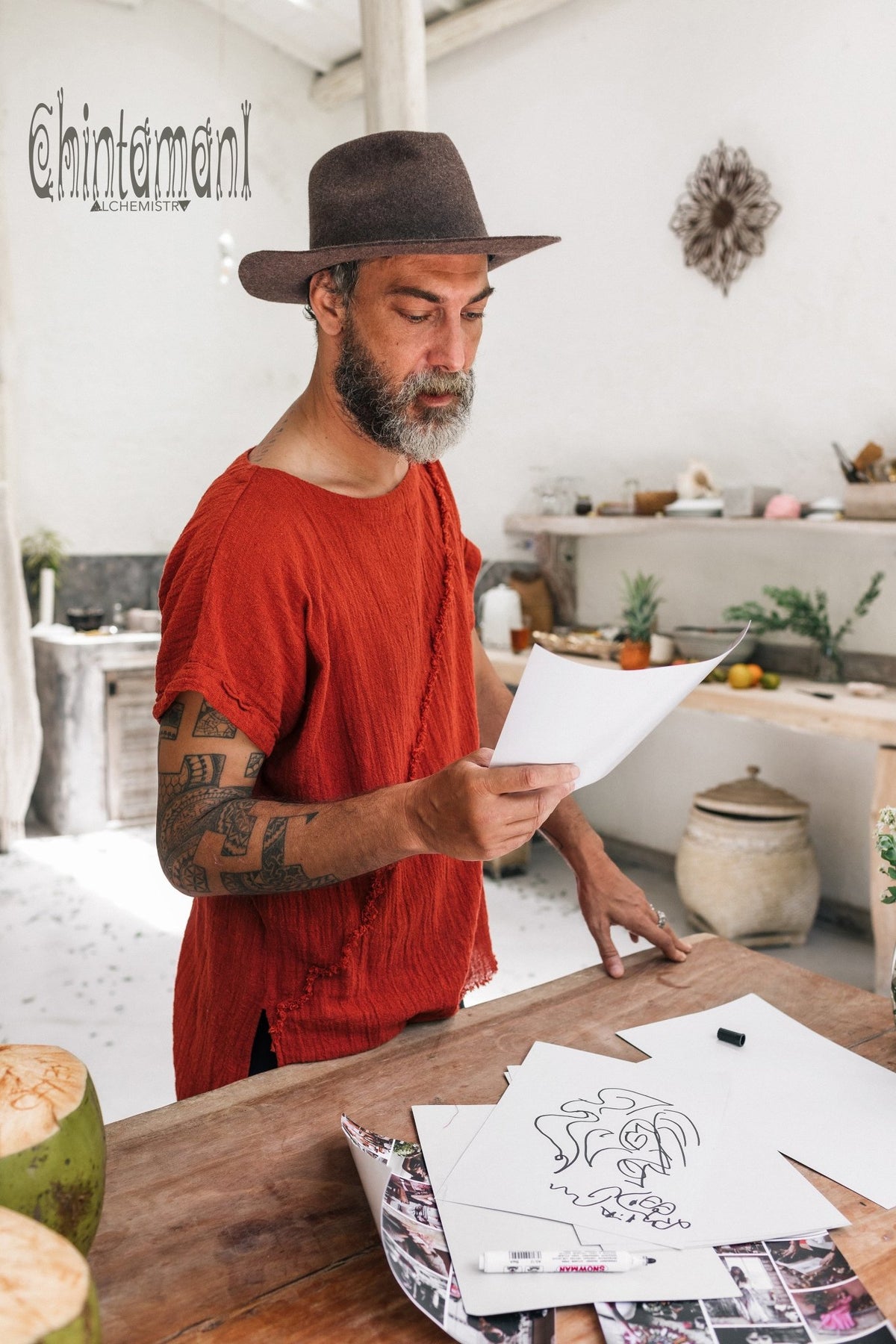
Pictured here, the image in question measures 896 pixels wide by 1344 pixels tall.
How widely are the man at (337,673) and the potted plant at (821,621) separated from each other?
2.73 meters

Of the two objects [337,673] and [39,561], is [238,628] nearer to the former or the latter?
[337,673]

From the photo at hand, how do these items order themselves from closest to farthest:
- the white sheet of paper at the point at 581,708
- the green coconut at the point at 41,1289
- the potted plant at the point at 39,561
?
the green coconut at the point at 41,1289
the white sheet of paper at the point at 581,708
the potted plant at the point at 39,561

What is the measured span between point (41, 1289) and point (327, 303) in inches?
44.4

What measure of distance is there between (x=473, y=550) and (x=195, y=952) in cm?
66

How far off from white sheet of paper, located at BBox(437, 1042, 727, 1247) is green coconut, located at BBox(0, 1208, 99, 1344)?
382mm

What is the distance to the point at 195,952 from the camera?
4.54 ft

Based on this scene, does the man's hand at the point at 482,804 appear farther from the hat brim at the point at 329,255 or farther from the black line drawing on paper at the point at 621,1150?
the hat brim at the point at 329,255

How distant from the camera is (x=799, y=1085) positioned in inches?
41.9

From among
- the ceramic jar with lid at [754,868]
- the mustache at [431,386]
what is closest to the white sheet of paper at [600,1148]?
the mustache at [431,386]

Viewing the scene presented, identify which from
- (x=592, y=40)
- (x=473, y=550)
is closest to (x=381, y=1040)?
(x=473, y=550)

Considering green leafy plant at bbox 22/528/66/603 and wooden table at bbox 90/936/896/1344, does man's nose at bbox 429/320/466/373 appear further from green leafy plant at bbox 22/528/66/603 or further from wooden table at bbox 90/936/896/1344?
green leafy plant at bbox 22/528/66/603

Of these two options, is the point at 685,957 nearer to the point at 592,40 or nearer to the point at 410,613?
the point at 410,613

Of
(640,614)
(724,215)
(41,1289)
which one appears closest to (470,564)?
(41,1289)

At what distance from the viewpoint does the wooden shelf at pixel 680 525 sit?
11.8 ft
